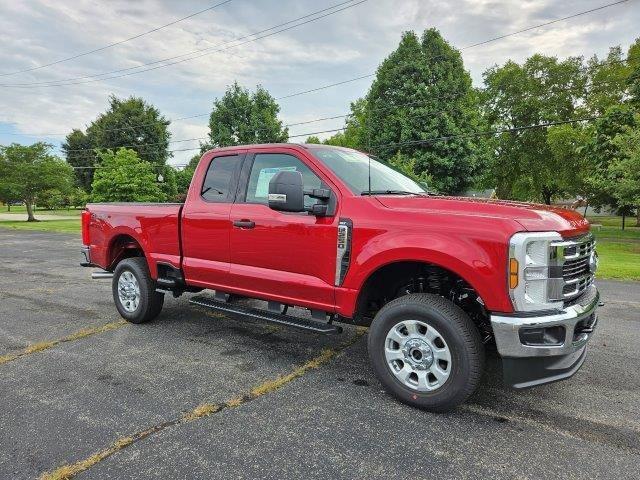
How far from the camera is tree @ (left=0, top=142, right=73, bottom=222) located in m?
32.7

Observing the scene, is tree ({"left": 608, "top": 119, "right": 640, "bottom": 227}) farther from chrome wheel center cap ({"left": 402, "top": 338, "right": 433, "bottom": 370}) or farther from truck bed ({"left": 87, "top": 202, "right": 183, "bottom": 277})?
truck bed ({"left": 87, "top": 202, "right": 183, "bottom": 277})

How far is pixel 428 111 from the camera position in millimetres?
23203

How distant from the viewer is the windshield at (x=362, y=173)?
3975mm

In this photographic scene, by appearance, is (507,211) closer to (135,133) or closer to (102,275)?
(102,275)

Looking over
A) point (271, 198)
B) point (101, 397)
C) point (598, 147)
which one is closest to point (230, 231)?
point (271, 198)

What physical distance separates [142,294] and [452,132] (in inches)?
810

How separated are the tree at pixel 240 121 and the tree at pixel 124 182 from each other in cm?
458

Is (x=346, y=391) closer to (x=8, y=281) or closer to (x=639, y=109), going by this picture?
(x=8, y=281)

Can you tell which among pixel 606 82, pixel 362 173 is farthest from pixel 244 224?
pixel 606 82

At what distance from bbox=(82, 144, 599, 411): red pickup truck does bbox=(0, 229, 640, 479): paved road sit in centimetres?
37

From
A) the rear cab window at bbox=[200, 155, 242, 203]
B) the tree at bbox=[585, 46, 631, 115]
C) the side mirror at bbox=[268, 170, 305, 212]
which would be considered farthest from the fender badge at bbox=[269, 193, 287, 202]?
the tree at bbox=[585, 46, 631, 115]

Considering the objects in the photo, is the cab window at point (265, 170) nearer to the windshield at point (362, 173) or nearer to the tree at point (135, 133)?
the windshield at point (362, 173)

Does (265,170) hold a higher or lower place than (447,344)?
higher

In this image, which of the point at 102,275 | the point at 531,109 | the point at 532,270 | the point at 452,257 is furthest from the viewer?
the point at 531,109
